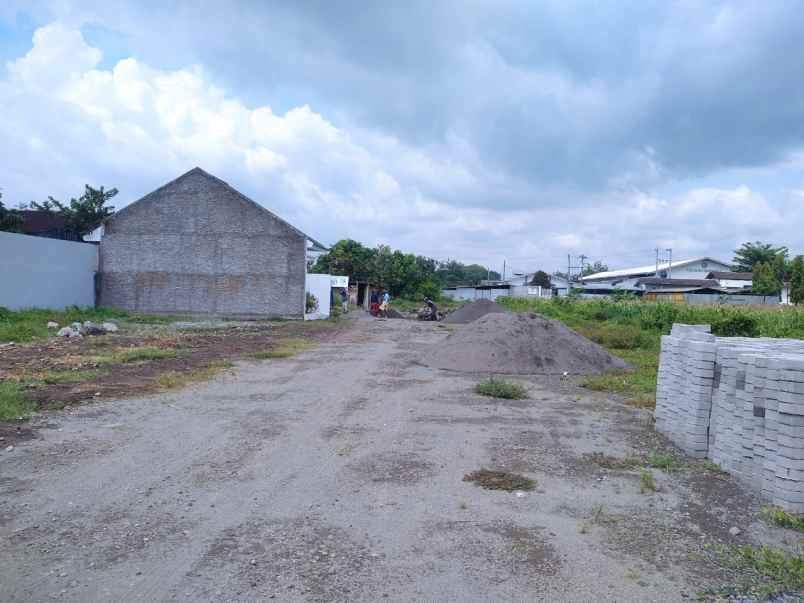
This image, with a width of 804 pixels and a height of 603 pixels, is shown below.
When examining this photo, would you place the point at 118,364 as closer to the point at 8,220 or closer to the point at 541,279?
the point at 8,220

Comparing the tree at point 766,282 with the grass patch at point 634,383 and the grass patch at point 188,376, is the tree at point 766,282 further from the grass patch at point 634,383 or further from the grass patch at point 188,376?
the grass patch at point 188,376

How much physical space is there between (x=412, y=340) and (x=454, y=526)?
1886 centimetres

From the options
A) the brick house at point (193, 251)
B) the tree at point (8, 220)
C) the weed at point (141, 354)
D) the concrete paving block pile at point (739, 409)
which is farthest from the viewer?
the brick house at point (193, 251)

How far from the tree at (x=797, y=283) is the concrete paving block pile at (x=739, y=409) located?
130 feet

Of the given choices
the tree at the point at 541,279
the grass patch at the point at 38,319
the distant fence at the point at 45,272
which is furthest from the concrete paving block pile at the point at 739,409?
the tree at the point at 541,279

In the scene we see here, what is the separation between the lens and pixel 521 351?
1678 centimetres

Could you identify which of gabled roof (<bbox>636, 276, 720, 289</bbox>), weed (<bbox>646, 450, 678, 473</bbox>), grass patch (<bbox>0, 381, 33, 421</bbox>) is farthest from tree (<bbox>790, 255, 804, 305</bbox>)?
grass patch (<bbox>0, 381, 33, 421</bbox>)

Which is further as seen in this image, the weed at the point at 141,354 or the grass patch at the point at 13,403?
the weed at the point at 141,354

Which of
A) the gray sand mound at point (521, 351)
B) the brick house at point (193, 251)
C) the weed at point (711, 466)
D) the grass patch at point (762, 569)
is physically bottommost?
the grass patch at point (762, 569)

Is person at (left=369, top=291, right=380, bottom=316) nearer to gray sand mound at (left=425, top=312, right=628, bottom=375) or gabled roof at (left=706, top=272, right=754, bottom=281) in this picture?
gray sand mound at (left=425, top=312, right=628, bottom=375)

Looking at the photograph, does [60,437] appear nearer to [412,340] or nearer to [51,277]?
[412,340]

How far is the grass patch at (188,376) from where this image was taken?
474 inches

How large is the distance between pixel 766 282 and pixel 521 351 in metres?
41.8

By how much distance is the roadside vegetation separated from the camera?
14.1 meters
